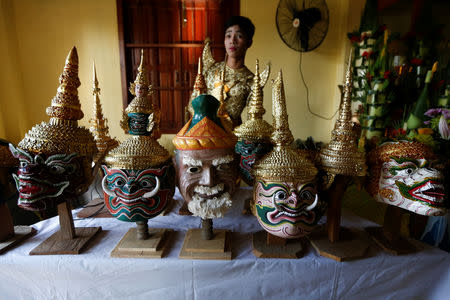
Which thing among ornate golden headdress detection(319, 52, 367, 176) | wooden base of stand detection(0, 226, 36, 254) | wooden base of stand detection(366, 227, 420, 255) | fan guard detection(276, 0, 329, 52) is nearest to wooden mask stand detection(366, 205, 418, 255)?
wooden base of stand detection(366, 227, 420, 255)

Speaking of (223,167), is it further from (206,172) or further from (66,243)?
(66,243)

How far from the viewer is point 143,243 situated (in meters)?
1.00

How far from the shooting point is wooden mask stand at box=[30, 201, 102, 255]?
0.97 metres

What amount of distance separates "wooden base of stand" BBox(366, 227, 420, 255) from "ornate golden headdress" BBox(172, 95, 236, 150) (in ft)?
2.75

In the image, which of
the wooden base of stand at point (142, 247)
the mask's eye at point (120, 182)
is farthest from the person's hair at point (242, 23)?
the wooden base of stand at point (142, 247)

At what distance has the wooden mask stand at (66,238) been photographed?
38.2 inches

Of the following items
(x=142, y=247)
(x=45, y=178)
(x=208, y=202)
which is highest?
(x=45, y=178)

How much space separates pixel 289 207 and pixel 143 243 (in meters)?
0.65

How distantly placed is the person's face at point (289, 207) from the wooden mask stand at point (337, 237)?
19 cm

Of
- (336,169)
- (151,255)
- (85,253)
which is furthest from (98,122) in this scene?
(336,169)

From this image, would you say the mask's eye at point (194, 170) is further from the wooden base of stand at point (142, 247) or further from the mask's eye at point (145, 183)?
the wooden base of stand at point (142, 247)

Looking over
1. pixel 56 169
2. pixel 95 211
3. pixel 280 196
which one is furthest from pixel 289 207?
pixel 95 211

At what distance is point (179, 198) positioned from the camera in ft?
5.18

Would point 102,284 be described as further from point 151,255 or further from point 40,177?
point 40,177
